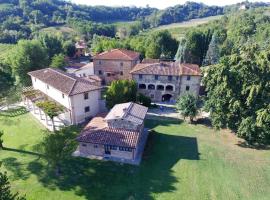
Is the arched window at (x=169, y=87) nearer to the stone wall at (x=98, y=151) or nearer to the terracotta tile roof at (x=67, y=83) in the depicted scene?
the terracotta tile roof at (x=67, y=83)

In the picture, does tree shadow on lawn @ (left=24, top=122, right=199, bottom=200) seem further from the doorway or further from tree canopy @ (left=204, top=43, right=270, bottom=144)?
the doorway

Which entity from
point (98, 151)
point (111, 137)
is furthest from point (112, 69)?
point (98, 151)

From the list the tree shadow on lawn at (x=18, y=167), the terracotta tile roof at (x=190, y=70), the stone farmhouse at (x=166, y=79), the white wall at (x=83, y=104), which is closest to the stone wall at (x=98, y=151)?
the tree shadow on lawn at (x=18, y=167)

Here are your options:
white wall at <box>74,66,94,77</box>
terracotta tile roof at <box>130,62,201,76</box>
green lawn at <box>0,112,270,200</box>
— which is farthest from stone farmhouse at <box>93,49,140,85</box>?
green lawn at <box>0,112,270,200</box>

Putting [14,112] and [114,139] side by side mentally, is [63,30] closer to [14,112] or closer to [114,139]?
[14,112]

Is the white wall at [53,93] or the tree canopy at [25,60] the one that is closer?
the white wall at [53,93]
